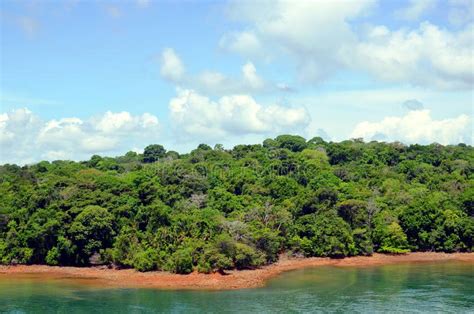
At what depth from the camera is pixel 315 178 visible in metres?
73.4

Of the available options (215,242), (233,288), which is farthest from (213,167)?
(233,288)

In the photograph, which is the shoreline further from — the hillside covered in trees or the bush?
the hillside covered in trees

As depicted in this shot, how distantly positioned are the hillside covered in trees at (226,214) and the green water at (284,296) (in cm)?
497

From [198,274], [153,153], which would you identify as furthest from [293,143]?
[198,274]

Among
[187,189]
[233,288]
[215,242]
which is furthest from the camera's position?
[187,189]

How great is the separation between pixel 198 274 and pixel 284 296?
9.54 metres

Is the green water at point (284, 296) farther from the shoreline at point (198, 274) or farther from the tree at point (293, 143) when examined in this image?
the tree at point (293, 143)

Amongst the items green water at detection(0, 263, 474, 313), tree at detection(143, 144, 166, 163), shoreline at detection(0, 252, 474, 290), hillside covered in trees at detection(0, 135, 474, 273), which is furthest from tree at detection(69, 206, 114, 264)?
tree at detection(143, 144, 166, 163)

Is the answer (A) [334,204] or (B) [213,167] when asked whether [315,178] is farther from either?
(B) [213,167]

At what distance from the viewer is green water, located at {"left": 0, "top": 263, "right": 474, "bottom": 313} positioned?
39031 millimetres

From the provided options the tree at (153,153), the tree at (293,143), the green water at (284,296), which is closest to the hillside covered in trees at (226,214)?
the green water at (284,296)

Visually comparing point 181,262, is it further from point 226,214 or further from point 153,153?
point 153,153

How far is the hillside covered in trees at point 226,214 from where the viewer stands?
174 ft

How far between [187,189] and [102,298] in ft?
91.0
